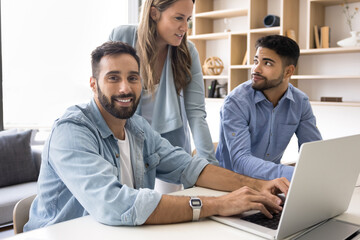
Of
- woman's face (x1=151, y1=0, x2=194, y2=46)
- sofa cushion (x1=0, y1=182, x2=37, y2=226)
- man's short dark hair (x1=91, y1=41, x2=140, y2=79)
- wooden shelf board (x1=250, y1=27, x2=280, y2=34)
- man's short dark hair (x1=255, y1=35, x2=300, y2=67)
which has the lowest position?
sofa cushion (x1=0, y1=182, x2=37, y2=226)

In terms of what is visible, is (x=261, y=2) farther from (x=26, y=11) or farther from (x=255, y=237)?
(x=255, y=237)

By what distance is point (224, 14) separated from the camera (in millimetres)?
4305

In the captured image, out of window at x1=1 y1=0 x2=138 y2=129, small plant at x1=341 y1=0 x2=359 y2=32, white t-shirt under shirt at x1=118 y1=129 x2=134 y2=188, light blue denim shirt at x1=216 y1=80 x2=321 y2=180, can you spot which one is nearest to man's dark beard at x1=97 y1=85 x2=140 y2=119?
white t-shirt under shirt at x1=118 y1=129 x2=134 y2=188

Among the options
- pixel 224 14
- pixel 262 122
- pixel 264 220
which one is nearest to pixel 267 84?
pixel 262 122

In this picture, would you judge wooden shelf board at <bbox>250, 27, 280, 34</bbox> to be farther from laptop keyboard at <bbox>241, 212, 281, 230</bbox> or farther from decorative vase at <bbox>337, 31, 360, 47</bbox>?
laptop keyboard at <bbox>241, 212, 281, 230</bbox>

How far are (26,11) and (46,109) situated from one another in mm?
1075

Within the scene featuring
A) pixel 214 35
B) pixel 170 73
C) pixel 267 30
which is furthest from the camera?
pixel 214 35

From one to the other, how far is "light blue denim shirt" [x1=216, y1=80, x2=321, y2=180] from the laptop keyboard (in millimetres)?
789

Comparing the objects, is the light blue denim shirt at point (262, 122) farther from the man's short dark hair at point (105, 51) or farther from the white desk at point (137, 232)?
the white desk at point (137, 232)

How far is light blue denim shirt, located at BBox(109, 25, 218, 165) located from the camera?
6.35 feet

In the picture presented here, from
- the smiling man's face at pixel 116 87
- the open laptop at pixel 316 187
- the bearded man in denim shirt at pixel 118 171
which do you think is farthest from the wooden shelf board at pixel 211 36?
the open laptop at pixel 316 187

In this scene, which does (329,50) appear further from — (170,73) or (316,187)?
(316,187)

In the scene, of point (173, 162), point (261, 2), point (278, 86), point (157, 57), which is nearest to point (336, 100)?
point (261, 2)

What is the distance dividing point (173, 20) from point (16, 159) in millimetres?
2139
